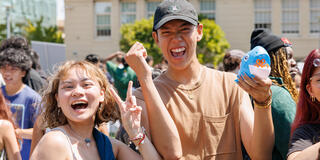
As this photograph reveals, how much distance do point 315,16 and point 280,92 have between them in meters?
25.6

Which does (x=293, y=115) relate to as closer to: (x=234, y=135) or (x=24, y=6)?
(x=234, y=135)

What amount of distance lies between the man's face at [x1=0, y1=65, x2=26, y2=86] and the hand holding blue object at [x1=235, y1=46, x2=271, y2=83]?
299 cm

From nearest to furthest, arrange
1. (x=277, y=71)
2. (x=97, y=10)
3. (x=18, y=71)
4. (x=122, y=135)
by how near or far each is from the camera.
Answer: (x=277, y=71), (x=122, y=135), (x=18, y=71), (x=97, y=10)

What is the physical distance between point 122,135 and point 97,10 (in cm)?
2593

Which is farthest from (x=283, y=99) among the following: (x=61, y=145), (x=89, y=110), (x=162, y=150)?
(x=61, y=145)

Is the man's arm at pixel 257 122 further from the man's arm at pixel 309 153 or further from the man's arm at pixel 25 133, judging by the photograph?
the man's arm at pixel 25 133

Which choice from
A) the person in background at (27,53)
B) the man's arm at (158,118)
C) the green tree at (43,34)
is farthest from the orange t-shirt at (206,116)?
the green tree at (43,34)

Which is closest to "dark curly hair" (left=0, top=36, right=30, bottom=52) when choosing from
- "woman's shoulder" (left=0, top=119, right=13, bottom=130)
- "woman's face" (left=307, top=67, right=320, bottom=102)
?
"woman's shoulder" (left=0, top=119, right=13, bottom=130)

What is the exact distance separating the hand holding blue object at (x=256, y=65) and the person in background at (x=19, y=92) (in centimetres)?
259

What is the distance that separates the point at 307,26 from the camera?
26109mm

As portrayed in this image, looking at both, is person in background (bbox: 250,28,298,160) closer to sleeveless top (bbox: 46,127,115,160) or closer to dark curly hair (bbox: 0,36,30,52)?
sleeveless top (bbox: 46,127,115,160)

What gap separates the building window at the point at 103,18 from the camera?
2834 cm

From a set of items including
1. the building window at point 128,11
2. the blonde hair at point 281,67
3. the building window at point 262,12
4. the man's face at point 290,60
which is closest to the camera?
the blonde hair at point 281,67

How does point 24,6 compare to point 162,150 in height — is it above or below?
above
